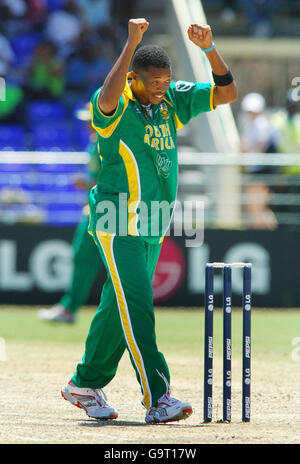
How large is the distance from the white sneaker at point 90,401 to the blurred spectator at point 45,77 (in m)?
11.6

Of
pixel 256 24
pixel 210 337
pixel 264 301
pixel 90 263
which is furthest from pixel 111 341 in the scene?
pixel 256 24

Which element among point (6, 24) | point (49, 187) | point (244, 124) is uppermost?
point (6, 24)

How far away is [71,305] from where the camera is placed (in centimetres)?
1066

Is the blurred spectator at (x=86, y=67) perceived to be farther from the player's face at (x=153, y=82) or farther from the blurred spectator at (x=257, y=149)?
the player's face at (x=153, y=82)

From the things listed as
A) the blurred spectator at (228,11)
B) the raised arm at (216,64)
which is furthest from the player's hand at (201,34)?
the blurred spectator at (228,11)

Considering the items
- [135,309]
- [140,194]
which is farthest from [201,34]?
[135,309]

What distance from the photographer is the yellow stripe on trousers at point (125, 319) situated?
5812 millimetres

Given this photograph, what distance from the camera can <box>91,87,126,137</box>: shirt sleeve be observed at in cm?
566

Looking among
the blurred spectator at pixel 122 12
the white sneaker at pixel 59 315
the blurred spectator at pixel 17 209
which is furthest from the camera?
the blurred spectator at pixel 122 12

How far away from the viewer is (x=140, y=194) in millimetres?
5855

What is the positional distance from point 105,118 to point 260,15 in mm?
13494
